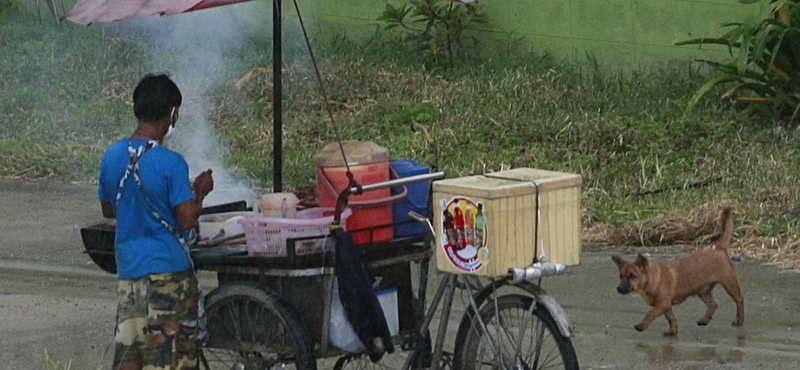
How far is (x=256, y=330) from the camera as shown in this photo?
5430 millimetres

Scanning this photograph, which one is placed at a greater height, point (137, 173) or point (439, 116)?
point (137, 173)

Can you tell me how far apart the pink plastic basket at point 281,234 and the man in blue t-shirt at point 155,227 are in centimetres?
24

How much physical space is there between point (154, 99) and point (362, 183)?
879mm

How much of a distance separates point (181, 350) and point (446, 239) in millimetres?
1098

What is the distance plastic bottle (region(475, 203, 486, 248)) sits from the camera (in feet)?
16.5

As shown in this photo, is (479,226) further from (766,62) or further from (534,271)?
(766,62)

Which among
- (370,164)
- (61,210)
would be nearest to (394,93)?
(61,210)

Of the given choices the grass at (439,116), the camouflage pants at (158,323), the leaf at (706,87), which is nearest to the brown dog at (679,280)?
the grass at (439,116)

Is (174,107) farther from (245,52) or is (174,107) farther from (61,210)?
(245,52)

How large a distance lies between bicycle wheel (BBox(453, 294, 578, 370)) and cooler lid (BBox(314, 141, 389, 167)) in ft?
2.43

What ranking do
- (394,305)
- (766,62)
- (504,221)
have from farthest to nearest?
1. (766,62)
2. (394,305)
3. (504,221)

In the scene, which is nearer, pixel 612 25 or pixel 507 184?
pixel 507 184

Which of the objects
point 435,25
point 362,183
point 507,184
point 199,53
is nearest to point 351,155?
point 362,183

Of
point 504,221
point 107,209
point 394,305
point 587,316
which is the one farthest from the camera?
point 587,316
